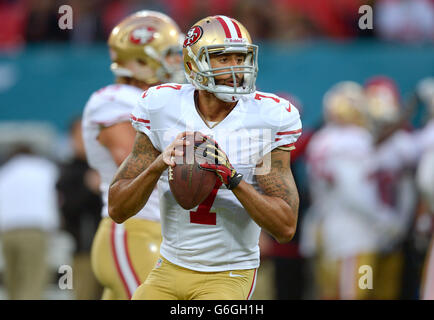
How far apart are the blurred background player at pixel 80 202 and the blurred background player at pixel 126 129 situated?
2452 mm

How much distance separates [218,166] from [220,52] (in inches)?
20.3

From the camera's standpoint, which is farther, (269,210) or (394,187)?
(394,187)

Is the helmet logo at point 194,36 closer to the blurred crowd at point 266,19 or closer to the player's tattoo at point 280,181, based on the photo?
the player's tattoo at point 280,181

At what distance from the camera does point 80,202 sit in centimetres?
643

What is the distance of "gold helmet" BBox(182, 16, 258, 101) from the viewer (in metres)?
3.05

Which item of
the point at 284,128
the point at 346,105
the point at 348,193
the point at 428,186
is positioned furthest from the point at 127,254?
the point at 346,105

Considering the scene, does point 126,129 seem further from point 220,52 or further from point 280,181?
point 280,181

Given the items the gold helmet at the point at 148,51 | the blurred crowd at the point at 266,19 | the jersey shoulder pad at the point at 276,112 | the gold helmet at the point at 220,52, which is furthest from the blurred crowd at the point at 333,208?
the gold helmet at the point at 220,52

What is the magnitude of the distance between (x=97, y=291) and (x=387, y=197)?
8.41 ft

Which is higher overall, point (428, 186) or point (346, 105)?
point (346, 105)

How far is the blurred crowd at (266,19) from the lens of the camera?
8.33m

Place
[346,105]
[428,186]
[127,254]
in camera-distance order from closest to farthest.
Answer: [127,254], [428,186], [346,105]

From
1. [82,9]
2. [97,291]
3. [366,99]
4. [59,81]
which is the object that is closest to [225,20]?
[97,291]

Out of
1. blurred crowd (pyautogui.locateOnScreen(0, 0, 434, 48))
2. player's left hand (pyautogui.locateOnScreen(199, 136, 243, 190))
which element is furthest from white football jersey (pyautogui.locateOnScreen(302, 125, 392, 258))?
player's left hand (pyautogui.locateOnScreen(199, 136, 243, 190))
